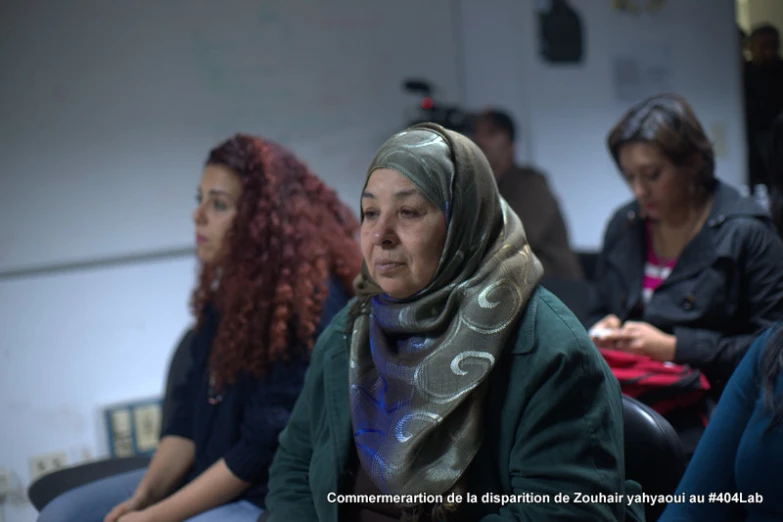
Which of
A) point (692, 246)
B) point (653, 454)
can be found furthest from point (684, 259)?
point (653, 454)

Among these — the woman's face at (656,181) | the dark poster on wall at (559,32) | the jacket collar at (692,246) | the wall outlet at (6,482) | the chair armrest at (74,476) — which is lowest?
the wall outlet at (6,482)

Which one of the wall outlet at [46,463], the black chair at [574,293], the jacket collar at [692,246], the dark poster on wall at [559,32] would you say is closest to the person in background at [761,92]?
the jacket collar at [692,246]

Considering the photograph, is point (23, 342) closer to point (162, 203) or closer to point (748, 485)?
point (162, 203)

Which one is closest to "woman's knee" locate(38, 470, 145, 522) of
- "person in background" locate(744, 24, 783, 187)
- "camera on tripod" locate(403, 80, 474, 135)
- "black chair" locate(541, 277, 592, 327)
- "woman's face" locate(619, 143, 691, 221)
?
"black chair" locate(541, 277, 592, 327)

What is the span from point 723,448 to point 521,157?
2373 millimetres

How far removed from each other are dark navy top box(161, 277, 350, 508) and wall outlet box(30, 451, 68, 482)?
0.98 m

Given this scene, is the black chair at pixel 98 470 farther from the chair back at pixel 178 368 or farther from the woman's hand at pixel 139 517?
the woman's hand at pixel 139 517

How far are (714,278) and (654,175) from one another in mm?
321

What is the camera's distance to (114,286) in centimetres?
290

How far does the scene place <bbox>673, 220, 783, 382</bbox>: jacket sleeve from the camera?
1.80 meters

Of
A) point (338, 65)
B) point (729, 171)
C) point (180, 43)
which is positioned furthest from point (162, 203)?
point (729, 171)

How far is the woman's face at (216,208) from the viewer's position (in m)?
1.97

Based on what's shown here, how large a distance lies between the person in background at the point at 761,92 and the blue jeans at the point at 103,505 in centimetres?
171

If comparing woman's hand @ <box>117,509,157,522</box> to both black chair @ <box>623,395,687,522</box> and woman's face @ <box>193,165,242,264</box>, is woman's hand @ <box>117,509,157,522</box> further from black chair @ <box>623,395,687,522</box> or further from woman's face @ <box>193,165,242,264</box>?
black chair @ <box>623,395,687,522</box>
